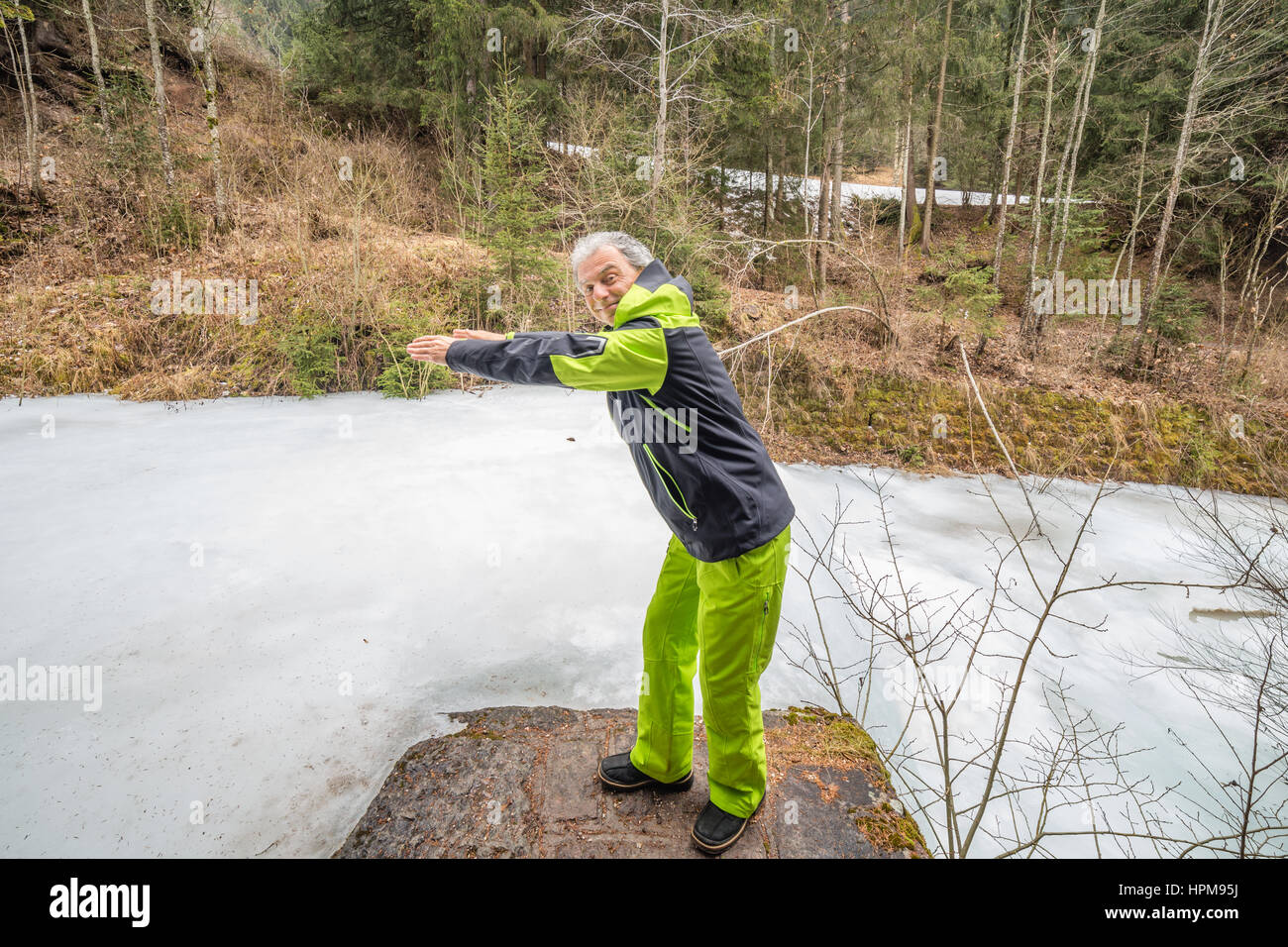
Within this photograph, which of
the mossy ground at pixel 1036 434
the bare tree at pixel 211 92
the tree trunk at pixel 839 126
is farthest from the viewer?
the tree trunk at pixel 839 126

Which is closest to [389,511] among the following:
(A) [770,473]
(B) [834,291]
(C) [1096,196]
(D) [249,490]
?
(D) [249,490]

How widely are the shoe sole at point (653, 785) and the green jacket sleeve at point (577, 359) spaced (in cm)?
157

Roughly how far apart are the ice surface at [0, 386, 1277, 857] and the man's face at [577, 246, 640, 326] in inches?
81.5

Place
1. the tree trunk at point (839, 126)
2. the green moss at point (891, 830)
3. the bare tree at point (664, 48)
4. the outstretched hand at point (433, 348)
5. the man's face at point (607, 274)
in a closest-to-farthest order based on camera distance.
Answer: the outstretched hand at point (433, 348) < the man's face at point (607, 274) < the green moss at point (891, 830) < the bare tree at point (664, 48) < the tree trunk at point (839, 126)

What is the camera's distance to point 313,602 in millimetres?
3436

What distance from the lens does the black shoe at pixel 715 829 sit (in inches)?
77.4

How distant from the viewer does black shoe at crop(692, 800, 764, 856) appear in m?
1.96

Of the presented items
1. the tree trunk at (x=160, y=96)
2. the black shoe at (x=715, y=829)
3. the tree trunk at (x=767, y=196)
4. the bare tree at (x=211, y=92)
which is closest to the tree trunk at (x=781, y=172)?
the tree trunk at (x=767, y=196)

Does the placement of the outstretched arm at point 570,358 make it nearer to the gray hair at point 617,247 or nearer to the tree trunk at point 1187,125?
the gray hair at point 617,247

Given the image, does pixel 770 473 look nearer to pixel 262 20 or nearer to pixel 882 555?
pixel 882 555

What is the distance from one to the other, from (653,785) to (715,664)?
76cm

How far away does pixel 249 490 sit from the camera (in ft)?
15.4

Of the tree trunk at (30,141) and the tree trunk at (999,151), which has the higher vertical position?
the tree trunk at (999,151)
